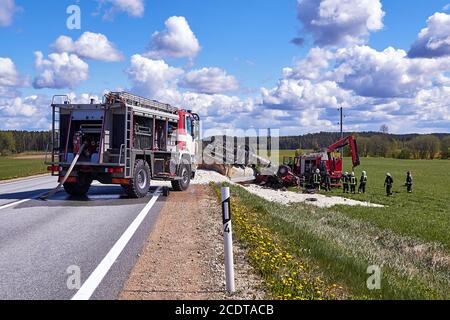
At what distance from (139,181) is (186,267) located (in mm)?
9198

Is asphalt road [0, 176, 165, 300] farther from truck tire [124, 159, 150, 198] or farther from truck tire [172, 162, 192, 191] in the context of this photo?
truck tire [172, 162, 192, 191]

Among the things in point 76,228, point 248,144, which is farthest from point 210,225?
point 248,144

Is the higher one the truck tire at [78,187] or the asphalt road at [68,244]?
the truck tire at [78,187]

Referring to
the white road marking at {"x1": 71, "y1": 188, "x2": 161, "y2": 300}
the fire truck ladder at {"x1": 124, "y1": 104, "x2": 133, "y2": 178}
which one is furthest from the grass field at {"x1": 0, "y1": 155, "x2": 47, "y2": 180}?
the white road marking at {"x1": 71, "y1": 188, "x2": 161, "y2": 300}

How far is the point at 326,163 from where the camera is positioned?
33938mm

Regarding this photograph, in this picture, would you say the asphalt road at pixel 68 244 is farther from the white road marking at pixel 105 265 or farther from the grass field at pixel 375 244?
the grass field at pixel 375 244

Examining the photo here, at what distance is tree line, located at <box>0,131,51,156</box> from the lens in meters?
120

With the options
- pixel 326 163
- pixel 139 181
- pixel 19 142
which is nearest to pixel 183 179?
pixel 139 181

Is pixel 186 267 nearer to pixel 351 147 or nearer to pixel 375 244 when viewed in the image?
pixel 375 244

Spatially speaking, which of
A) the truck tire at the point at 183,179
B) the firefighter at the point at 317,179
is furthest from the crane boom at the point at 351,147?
the truck tire at the point at 183,179

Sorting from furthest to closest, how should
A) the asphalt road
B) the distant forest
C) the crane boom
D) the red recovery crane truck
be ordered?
the distant forest → the crane boom → the red recovery crane truck → the asphalt road

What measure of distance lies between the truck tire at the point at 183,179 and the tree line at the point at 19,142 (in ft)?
348

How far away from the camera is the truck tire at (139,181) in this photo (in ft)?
50.0

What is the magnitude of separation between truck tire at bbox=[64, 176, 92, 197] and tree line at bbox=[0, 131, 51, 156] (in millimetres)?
107140
